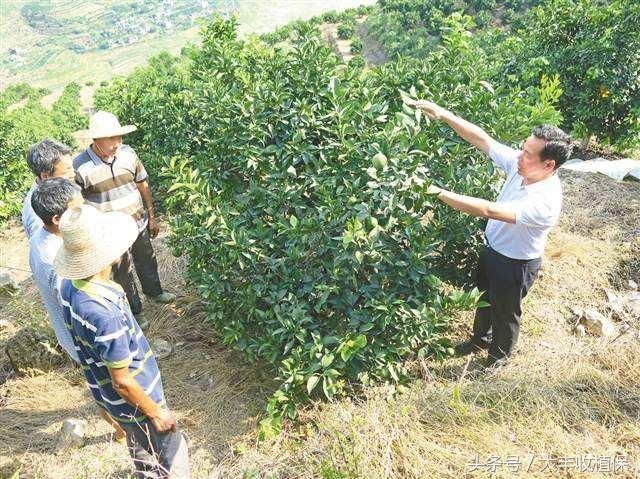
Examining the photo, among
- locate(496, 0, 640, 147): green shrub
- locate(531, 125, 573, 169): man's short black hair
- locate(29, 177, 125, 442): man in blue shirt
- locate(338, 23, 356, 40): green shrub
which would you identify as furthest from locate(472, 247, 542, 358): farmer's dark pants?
locate(338, 23, 356, 40): green shrub

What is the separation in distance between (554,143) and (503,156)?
15.6 inches

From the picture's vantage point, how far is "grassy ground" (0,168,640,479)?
2545 millimetres

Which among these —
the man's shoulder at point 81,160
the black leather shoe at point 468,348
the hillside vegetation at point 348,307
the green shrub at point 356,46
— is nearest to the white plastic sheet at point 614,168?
the hillside vegetation at point 348,307

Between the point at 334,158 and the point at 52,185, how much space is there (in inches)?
66.2

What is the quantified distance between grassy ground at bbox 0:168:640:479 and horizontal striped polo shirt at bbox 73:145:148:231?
3.65ft

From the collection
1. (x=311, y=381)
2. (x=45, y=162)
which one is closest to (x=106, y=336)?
(x=311, y=381)

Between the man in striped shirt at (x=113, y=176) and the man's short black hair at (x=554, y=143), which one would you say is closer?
the man's short black hair at (x=554, y=143)

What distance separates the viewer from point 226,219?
10.3 ft

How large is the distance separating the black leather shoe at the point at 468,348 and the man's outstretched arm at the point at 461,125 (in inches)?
59.6

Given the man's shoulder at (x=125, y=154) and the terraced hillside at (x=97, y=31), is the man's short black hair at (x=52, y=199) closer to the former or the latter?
the man's shoulder at (x=125, y=154)

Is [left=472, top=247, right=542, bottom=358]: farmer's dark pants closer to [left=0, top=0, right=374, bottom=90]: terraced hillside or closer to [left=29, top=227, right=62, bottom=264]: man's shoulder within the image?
[left=29, top=227, right=62, bottom=264]: man's shoulder

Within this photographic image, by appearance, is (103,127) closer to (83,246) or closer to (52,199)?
(52,199)

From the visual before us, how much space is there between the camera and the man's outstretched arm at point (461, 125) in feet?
10.1

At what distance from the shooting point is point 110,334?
6.59 feet
